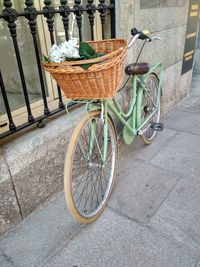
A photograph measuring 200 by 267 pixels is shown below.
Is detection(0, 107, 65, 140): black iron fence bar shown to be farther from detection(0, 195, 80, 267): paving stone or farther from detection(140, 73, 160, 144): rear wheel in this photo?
detection(140, 73, 160, 144): rear wheel

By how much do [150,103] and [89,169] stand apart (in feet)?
4.41

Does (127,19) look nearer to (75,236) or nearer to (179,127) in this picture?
(179,127)

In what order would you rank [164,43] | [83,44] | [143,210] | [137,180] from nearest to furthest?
[83,44] < [143,210] < [137,180] < [164,43]

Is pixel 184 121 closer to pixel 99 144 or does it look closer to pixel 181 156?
pixel 181 156

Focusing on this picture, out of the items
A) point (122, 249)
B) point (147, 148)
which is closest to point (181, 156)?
point (147, 148)

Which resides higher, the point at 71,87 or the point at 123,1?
the point at 123,1

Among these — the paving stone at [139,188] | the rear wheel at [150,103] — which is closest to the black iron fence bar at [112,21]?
the rear wheel at [150,103]

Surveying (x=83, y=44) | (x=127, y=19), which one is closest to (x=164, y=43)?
(x=127, y=19)

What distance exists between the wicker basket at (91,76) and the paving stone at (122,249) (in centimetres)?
110

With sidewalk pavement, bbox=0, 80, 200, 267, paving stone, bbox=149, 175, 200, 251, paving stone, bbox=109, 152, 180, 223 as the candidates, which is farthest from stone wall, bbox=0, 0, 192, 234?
paving stone, bbox=149, 175, 200, 251

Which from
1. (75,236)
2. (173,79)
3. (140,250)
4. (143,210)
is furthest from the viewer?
(173,79)

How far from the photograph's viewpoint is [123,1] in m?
2.76

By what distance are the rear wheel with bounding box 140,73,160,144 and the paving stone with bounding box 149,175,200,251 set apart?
842 millimetres

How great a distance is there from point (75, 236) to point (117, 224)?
0.36m
